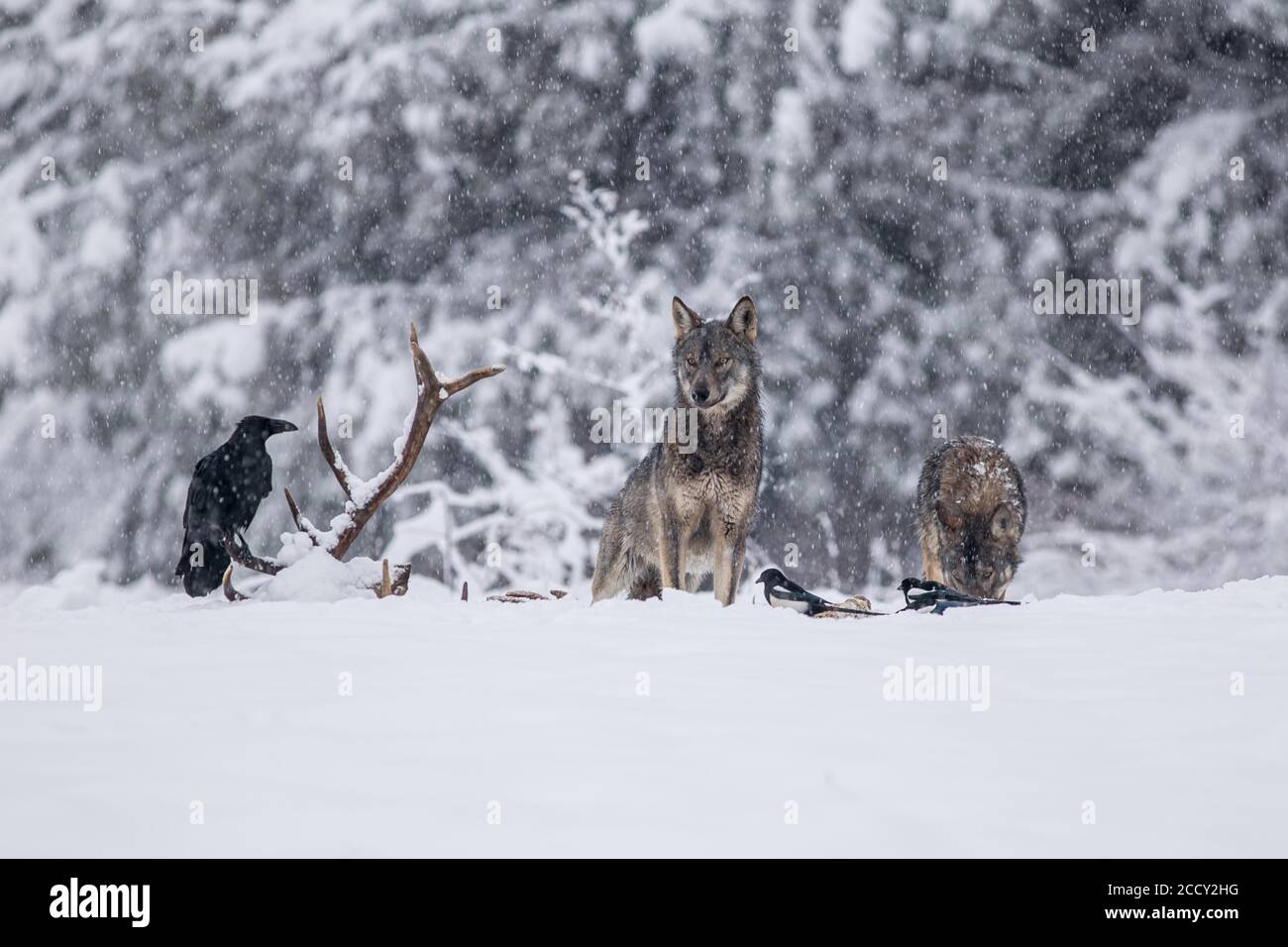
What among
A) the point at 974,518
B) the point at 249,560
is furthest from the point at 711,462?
the point at 249,560

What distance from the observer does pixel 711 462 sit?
22.3 feet

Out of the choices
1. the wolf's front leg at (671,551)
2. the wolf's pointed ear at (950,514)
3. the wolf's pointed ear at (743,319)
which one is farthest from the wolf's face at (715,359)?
the wolf's pointed ear at (950,514)

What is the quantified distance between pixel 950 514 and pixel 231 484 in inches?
171

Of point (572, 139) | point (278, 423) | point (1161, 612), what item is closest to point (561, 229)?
point (572, 139)

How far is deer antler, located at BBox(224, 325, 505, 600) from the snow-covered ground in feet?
4.53

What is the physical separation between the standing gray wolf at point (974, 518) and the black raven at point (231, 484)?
3990mm

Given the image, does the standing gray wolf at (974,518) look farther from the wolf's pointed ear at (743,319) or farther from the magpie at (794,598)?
the magpie at (794,598)

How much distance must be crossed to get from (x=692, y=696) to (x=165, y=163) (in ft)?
52.1

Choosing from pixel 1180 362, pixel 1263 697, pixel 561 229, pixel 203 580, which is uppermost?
pixel 561 229

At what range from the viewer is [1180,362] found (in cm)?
1515

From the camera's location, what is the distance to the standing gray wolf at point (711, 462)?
6789mm

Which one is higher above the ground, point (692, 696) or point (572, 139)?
point (572, 139)

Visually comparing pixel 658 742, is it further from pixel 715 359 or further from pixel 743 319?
pixel 743 319

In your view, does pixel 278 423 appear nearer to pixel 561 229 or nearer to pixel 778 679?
pixel 778 679
